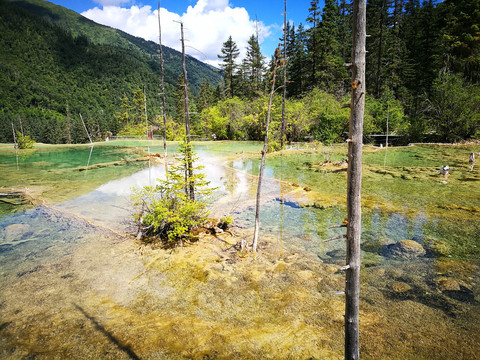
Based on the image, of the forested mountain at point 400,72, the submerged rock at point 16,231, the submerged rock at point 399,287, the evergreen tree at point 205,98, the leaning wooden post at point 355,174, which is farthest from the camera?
the evergreen tree at point 205,98

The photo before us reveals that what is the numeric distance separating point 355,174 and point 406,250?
23.4ft

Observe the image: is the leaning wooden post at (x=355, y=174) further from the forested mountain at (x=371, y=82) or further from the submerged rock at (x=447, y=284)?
the forested mountain at (x=371, y=82)

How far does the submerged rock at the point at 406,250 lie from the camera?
835 cm

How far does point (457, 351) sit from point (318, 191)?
11329mm

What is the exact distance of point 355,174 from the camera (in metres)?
3.20

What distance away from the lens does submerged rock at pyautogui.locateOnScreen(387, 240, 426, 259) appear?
8355mm

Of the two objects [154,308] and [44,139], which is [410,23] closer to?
[154,308]

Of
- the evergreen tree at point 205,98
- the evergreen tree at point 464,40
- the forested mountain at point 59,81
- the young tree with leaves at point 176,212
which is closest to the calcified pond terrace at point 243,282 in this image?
the young tree with leaves at point 176,212

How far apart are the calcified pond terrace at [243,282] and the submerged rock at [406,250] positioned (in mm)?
40

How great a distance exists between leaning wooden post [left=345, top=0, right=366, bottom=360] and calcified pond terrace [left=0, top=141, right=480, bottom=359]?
370mm

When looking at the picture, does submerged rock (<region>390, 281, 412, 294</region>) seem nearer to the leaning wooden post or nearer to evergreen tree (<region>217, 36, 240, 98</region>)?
the leaning wooden post

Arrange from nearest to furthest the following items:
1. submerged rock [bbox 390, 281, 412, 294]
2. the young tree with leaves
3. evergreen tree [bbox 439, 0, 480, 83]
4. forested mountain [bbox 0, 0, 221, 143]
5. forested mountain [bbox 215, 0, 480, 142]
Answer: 1. submerged rock [bbox 390, 281, 412, 294]
2. the young tree with leaves
3. forested mountain [bbox 215, 0, 480, 142]
4. evergreen tree [bbox 439, 0, 480, 83]
5. forested mountain [bbox 0, 0, 221, 143]

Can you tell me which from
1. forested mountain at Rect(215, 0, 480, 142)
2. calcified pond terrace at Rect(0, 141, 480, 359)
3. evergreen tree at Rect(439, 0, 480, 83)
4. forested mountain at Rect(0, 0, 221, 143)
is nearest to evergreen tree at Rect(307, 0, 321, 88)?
forested mountain at Rect(215, 0, 480, 142)

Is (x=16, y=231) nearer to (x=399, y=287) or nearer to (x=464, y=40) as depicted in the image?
(x=399, y=287)
